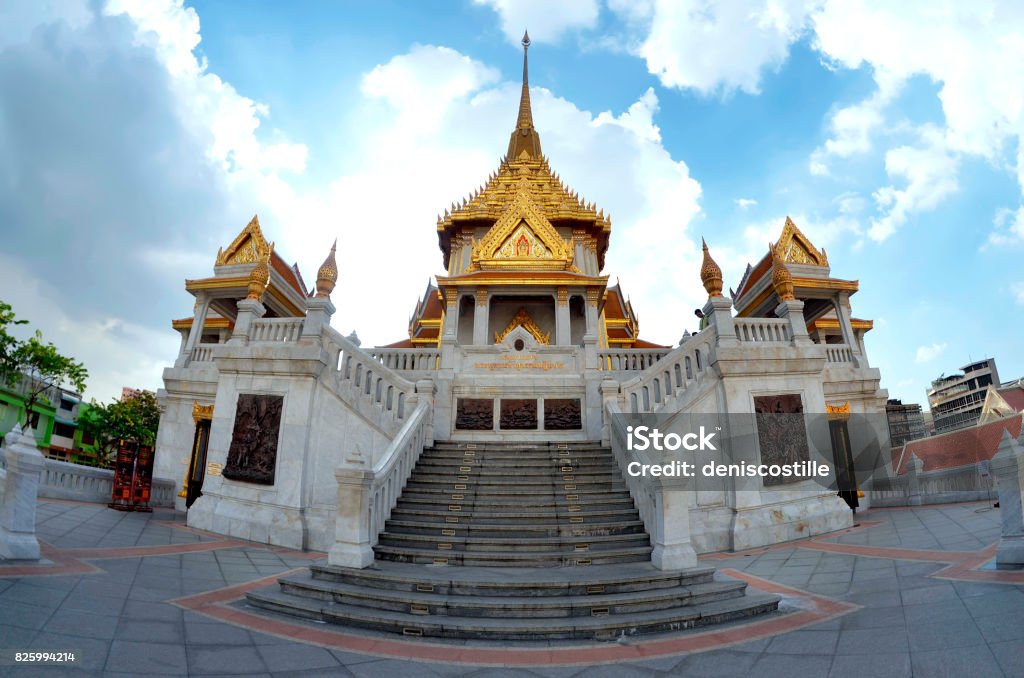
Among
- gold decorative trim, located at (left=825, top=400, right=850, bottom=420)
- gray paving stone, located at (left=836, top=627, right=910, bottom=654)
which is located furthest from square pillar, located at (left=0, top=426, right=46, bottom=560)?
gold decorative trim, located at (left=825, top=400, right=850, bottom=420)

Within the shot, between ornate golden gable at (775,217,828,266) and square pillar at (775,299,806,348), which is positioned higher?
ornate golden gable at (775,217,828,266)

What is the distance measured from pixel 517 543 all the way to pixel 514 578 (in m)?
1.38

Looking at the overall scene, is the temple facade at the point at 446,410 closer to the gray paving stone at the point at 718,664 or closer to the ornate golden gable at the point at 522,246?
the gray paving stone at the point at 718,664

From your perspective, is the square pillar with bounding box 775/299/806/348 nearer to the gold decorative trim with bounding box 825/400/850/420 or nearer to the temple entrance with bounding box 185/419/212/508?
the gold decorative trim with bounding box 825/400/850/420

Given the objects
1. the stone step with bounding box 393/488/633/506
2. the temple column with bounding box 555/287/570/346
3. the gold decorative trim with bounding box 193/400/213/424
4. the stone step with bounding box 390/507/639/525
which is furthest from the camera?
the temple column with bounding box 555/287/570/346

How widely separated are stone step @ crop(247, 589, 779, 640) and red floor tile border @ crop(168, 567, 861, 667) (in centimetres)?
18

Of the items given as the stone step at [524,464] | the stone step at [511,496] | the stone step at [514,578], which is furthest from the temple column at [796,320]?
the stone step at [514,578]

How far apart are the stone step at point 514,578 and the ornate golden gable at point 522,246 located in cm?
1627

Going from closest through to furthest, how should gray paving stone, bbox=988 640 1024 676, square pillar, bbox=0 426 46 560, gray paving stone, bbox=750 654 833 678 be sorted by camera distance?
gray paving stone, bbox=988 640 1024 676, gray paving stone, bbox=750 654 833 678, square pillar, bbox=0 426 46 560

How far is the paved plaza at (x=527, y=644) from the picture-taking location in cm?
409

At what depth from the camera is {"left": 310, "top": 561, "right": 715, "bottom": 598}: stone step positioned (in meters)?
6.16

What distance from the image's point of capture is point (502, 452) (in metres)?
11.8

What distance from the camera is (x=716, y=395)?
11203mm

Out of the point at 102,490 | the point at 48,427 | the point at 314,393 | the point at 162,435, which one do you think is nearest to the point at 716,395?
the point at 314,393
